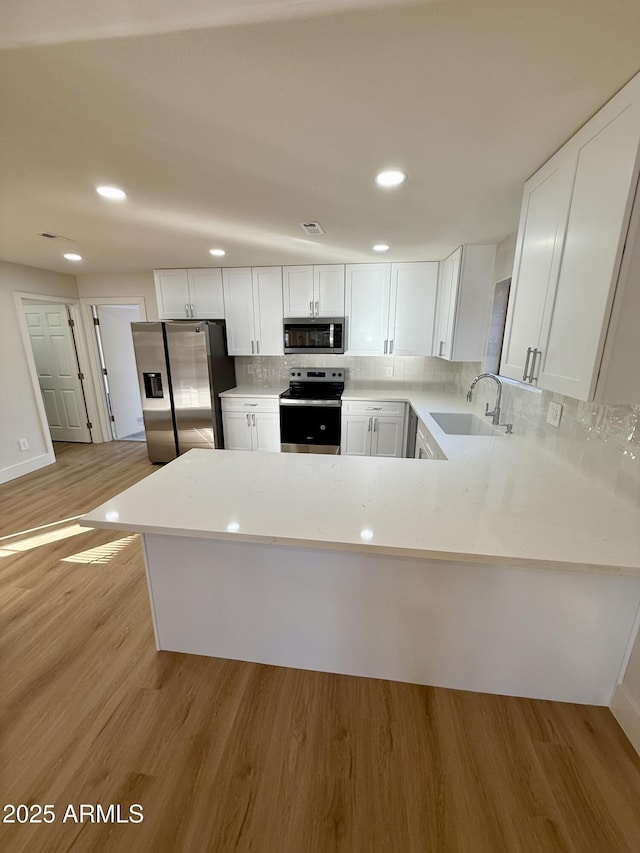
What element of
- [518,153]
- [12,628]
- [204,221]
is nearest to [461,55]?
[518,153]

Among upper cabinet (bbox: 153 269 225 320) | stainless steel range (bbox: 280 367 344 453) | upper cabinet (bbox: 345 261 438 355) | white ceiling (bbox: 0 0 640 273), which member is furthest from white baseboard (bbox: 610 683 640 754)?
upper cabinet (bbox: 153 269 225 320)

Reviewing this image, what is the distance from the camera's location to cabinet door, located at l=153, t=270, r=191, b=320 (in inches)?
153

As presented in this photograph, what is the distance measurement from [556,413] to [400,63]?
169cm

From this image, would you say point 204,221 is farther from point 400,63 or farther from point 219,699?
point 219,699

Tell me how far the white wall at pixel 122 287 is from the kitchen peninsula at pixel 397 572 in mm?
3613

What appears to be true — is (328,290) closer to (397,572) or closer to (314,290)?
(314,290)

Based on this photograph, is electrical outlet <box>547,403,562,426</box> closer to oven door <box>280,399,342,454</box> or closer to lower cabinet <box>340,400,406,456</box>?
lower cabinet <box>340,400,406,456</box>

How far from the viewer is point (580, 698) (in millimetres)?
1384

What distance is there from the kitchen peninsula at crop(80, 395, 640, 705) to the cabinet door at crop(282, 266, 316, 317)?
8.58ft

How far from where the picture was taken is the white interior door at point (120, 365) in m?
4.78

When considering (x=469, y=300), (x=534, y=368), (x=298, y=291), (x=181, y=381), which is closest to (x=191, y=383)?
(x=181, y=381)

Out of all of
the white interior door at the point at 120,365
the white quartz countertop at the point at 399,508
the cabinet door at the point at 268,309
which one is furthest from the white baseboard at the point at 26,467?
the white quartz countertop at the point at 399,508

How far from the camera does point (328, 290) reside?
146 inches

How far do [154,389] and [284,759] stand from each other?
144 inches
